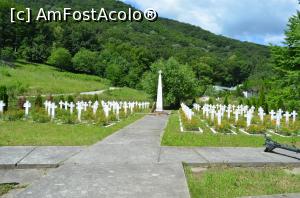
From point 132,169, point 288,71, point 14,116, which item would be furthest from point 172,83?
point 132,169

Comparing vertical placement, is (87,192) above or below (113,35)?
below

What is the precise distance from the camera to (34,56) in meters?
85.5

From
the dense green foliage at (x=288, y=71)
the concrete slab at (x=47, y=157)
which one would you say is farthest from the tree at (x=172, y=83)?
the concrete slab at (x=47, y=157)

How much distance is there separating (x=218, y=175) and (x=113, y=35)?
12787 centimetres

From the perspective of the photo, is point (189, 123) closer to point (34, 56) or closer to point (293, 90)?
point (293, 90)

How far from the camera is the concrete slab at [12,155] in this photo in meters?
6.21

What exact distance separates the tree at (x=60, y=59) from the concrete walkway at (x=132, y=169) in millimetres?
79047

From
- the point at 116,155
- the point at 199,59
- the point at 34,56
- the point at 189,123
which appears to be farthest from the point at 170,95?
the point at 199,59

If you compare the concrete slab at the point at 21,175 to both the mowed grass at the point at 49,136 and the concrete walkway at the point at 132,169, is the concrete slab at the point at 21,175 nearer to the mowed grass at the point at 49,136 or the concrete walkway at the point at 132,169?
the concrete walkway at the point at 132,169

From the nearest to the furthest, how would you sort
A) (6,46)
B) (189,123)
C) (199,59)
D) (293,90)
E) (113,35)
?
(189,123) < (293,90) < (6,46) < (199,59) < (113,35)

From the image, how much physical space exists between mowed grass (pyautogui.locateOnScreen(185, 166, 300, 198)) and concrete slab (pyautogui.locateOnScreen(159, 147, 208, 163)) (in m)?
0.37

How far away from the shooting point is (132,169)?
582 centimetres

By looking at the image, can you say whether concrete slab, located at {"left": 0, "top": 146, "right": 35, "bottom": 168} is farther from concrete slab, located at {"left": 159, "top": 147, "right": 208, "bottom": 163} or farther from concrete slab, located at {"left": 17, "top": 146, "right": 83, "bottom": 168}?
concrete slab, located at {"left": 159, "top": 147, "right": 208, "bottom": 163}

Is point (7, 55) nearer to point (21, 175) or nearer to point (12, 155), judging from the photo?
point (12, 155)
